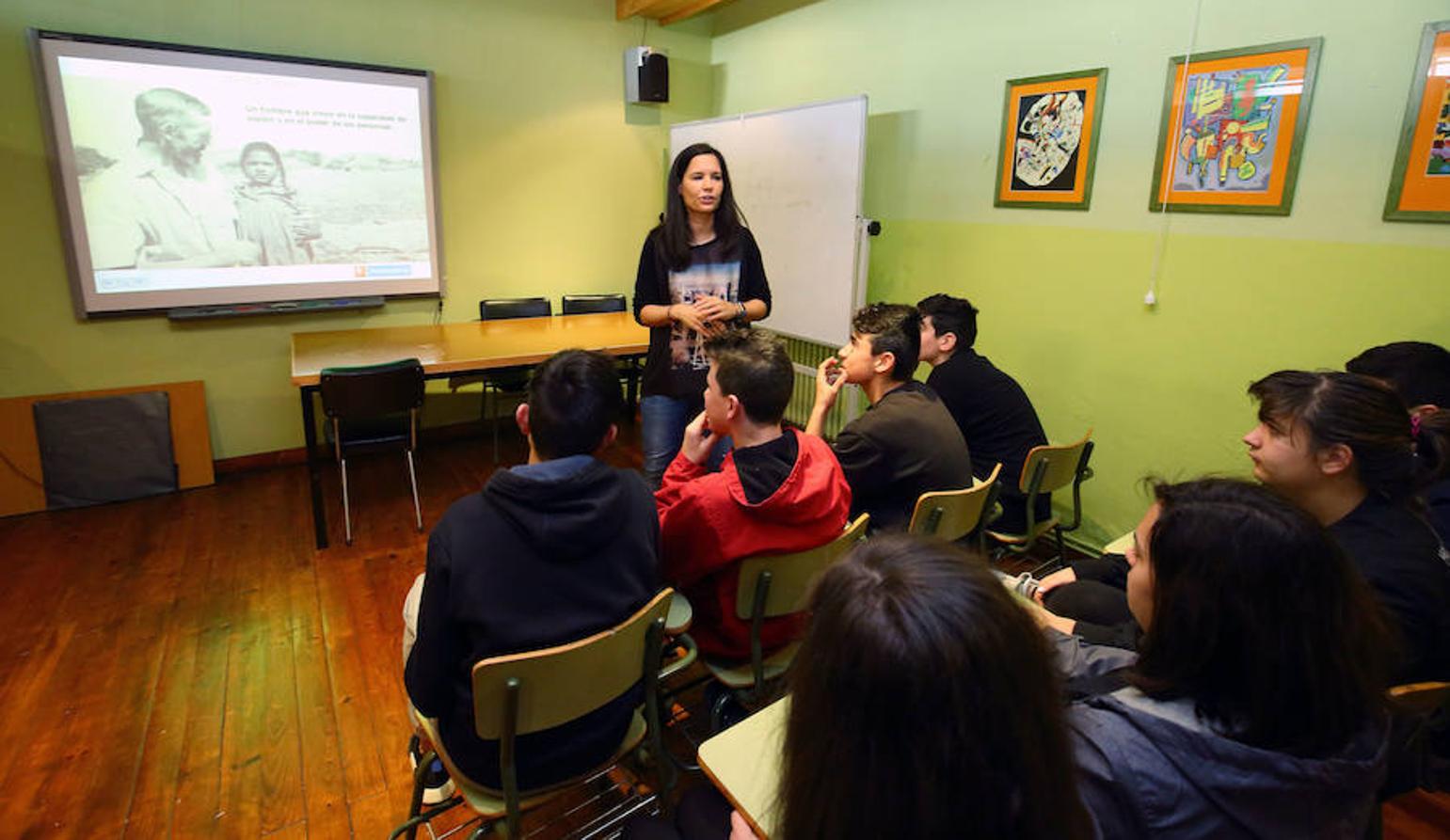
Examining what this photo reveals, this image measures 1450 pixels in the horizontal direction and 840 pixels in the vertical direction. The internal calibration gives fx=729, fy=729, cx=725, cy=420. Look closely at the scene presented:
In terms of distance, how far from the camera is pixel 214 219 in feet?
12.1

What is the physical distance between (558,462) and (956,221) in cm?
276

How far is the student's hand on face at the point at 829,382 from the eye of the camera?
229 cm

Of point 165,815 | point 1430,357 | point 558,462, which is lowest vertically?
point 165,815

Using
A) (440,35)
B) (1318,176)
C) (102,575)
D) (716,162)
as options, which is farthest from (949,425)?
(440,35)

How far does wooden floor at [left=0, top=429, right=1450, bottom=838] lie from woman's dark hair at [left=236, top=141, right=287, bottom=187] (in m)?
1.67

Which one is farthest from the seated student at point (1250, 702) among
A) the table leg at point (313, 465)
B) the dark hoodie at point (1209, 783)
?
the table leg at point (313, 465)

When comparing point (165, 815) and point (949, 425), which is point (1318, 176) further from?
point (165, 815)

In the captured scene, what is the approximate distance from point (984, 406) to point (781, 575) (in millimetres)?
1353

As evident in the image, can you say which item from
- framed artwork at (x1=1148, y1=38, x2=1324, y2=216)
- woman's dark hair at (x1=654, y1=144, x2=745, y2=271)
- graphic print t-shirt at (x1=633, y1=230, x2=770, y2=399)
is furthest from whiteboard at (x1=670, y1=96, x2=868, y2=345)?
framed artwork at (x1=1148, y1=38, x2=1324, y2=216)

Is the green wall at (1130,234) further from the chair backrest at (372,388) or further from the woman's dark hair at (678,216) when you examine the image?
the chair backrest at (372,388)

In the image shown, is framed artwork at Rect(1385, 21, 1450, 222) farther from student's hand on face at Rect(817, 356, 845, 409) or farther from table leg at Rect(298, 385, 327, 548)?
table leg at Rect(298, 385, 327, 548)

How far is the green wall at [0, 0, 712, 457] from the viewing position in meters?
3.37

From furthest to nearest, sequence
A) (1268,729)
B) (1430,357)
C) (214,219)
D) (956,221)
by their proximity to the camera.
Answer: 1. (214,219)
2. (956,221)
3. (1430,357)
4. (1268,729)

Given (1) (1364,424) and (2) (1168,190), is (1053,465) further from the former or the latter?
(2) (1168,190)
